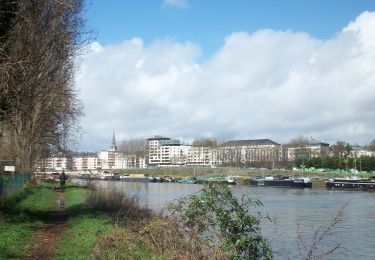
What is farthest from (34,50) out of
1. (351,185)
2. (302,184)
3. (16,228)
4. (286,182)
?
(286,182)

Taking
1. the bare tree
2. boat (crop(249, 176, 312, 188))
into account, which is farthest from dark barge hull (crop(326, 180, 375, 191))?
the bare tree

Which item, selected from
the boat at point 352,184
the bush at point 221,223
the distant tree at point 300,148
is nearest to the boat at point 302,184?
the boat at point 352,184

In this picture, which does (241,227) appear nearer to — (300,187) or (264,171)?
(300,187)

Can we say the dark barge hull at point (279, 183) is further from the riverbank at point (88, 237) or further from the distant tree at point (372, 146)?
the riverbank at point (88, 237)

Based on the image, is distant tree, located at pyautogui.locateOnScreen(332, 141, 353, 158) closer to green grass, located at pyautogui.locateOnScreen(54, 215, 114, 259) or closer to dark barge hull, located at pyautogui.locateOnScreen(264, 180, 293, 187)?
dark barge hull, located at pyautogui.locateOnScreen(264, 180, 293, 187)

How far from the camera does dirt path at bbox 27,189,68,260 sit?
47.4 ft

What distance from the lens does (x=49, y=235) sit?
18203 millimetres

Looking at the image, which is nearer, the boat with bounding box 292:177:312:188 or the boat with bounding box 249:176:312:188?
the boat with bounding box 292:177:312:188

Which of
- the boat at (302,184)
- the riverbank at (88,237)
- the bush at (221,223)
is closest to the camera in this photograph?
the riverbank at (88,237)

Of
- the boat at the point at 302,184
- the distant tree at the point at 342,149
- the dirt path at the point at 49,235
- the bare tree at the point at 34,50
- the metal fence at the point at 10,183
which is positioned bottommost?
the dirt path at the point at 49,235

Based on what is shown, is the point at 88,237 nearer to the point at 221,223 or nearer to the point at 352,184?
the point at 221,223

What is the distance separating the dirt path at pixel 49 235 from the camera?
14.4 meters

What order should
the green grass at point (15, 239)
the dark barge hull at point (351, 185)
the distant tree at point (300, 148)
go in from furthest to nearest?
the distant tree at point (300, 148) → the dark barge hull at point (351, 185) → the green grass at point (15, 239)

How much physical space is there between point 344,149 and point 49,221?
179 m
